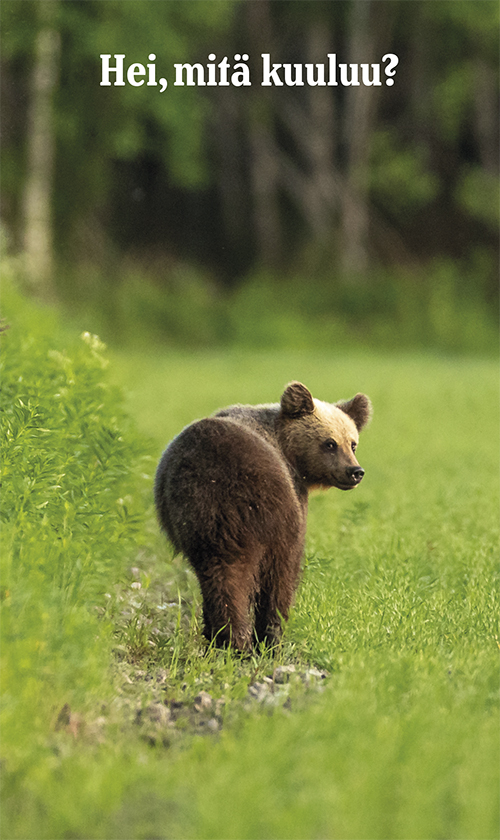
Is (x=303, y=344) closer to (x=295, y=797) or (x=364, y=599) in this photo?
(x=364, y=599)

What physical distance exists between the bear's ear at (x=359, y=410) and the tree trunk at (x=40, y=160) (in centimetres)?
2001

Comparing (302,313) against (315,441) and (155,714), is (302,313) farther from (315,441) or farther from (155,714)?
(155,714)

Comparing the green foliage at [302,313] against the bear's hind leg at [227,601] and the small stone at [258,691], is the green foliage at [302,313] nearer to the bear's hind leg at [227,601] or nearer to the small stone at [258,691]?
the bear's hind leg at [227,601]

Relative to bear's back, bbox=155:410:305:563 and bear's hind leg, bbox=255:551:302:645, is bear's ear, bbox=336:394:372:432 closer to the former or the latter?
bear's back, bbox=155:410:305:563

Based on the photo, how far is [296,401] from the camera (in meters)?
5.37

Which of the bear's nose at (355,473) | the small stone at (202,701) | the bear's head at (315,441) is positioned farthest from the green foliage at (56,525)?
the bear's nose at (355,473)

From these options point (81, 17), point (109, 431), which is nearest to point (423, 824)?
point (109, 431)

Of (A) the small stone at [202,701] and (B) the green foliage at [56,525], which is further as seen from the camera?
(A) the small stone at [202,701]

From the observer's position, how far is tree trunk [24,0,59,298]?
25.5 m

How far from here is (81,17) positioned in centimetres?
2530

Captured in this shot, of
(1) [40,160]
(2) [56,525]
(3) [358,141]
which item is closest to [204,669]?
(2) [56,525]

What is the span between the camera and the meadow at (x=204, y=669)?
131 inches

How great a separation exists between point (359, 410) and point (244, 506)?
1.13 metres

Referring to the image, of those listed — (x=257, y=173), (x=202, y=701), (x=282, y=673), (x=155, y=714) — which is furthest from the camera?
(x=257, y=173)
